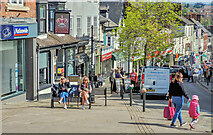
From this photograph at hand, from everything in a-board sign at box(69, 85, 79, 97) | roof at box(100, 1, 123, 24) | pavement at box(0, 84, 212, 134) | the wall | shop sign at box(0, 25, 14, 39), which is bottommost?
pavement at box(0, 84, 212, 134)

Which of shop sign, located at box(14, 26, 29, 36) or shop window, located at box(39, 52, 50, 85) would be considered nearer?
shop sign, located at box(14, 26, 29, 36)

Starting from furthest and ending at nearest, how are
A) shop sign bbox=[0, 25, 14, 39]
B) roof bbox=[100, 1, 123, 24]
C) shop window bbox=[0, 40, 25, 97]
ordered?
1. roof bbox=[100, 1, 123, 24]
2. shop window bbox=[0, 40, 25, 97]
3. shop sign bbox=[0, 25, 14, 39]

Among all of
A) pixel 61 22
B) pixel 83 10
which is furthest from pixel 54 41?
pixel 83 10

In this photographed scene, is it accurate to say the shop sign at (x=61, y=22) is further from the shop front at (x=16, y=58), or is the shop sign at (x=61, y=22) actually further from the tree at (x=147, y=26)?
the tree at (x=147, y=26)

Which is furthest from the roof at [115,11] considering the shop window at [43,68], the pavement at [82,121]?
the pavement at [82,121]

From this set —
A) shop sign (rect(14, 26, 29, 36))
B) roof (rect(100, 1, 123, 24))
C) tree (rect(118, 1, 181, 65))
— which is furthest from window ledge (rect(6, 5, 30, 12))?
roof (rect(100, 1, 123, 24))

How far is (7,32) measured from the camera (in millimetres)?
16875

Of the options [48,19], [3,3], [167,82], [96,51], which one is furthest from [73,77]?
[96,51]

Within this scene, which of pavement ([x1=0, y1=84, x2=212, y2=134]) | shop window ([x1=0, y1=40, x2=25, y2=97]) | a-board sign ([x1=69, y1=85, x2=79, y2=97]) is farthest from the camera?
shop window ([x1=0, y1=40, x2=25, y2=97])

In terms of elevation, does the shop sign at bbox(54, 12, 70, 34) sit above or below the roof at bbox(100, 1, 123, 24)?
below

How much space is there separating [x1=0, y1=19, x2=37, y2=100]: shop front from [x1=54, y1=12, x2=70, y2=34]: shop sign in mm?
5186

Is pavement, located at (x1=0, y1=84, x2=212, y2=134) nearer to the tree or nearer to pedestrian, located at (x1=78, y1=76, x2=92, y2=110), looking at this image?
pedestrian, located at (x1=78, y1=76, x2=92, y2=110)

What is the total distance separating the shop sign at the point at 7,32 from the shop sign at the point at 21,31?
1.32 ft

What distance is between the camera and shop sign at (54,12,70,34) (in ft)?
82.0
